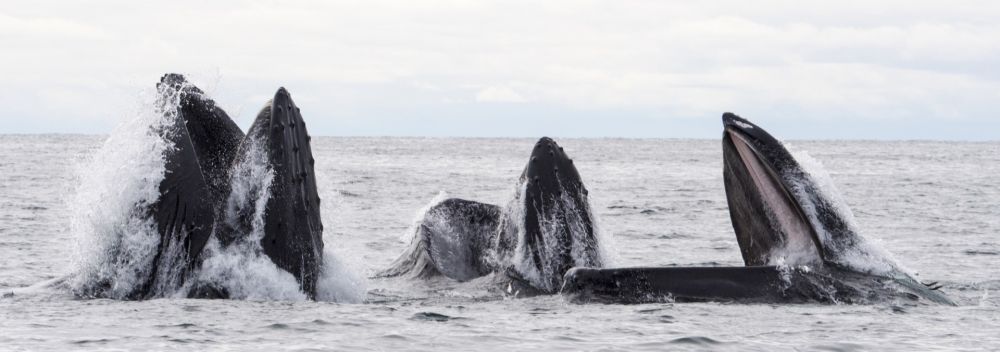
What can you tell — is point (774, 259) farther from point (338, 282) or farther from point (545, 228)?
point (338, 282)

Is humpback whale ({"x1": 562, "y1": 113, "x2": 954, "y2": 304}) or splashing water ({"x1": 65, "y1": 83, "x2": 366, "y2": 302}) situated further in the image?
humpback whale ({"x1": 562, "y1": 113, "x2": 954, "y2": 304})

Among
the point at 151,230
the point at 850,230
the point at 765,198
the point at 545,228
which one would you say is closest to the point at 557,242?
the point at 545,228

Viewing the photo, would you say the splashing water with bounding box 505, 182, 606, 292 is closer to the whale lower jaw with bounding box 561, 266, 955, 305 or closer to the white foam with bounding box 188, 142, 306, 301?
the whale lower jaw with bounding box 561, 266, 955, 305

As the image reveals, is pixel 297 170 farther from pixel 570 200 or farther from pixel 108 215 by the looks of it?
pixel 570 200

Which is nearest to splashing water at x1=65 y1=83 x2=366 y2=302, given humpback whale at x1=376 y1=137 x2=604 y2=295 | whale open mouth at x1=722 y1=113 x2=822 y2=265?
humpback whale at x1=376 y1=137 x2=604 y2=295

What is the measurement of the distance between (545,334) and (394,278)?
10.5ft

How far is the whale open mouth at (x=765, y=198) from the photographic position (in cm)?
966

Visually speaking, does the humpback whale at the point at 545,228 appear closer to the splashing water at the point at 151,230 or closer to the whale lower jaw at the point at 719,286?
the whale lower jaw at the point at 719,286

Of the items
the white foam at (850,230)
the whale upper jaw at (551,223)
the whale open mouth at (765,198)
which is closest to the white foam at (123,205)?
the whale upper jaw at (551,223)

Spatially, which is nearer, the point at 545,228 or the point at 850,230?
the point at 850,230

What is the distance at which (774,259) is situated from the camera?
9.81m

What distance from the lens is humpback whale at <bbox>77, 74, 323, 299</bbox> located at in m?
8.92

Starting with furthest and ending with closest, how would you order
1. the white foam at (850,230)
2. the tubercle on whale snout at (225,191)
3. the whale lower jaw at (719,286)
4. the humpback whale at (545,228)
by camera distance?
the humpback whale at (545,228) < the white foam at (850,230) < the whale lower jaw at (719,286) < the tubercle on whale snout at (225,191)

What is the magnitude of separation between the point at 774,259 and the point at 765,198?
460mm
